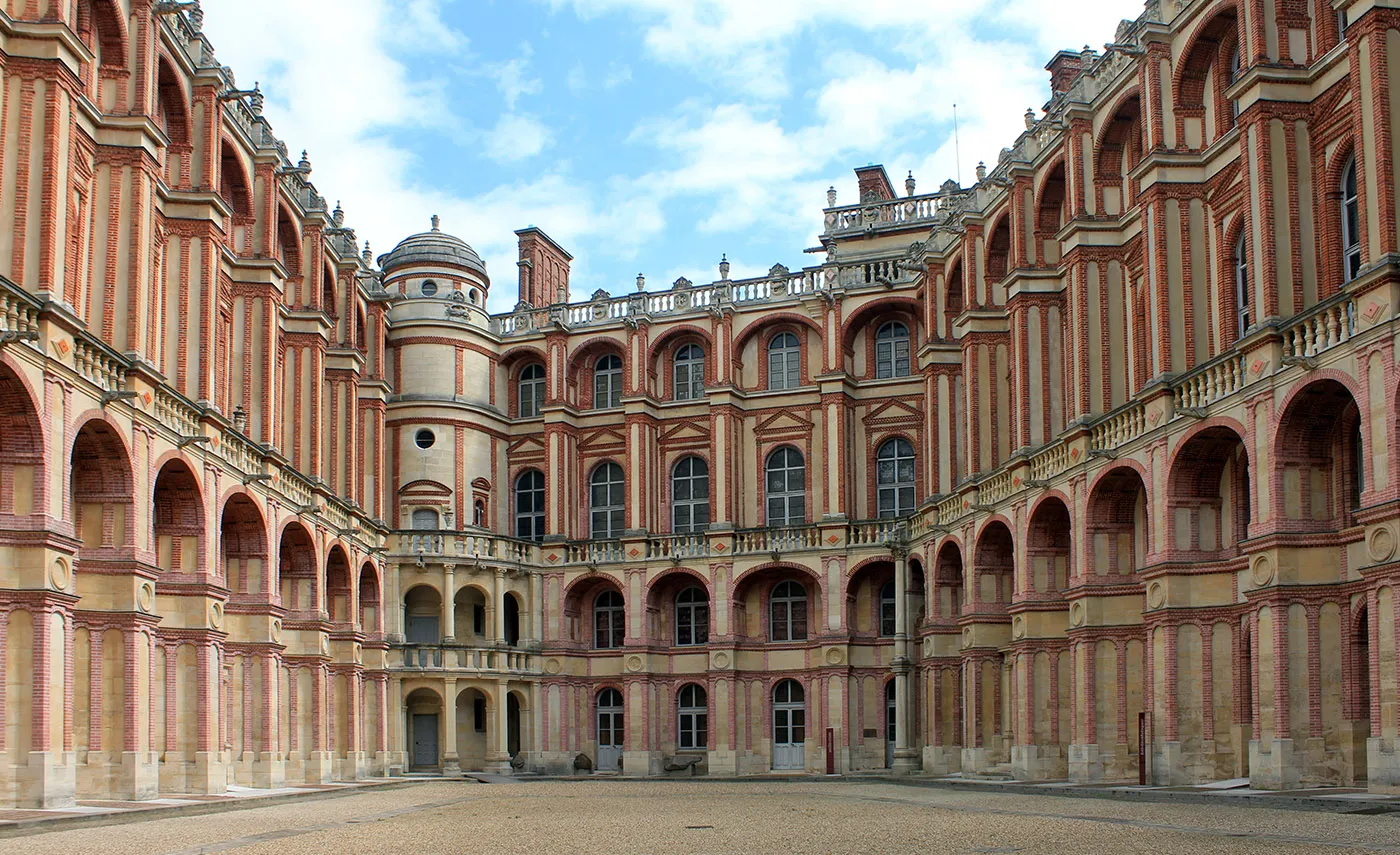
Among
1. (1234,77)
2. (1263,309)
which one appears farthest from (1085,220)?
(1263,309)

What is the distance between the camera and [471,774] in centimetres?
4916

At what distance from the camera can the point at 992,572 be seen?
41.6 meters

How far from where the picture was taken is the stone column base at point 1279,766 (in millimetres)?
25719

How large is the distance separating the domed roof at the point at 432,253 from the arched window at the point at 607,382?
5715mm

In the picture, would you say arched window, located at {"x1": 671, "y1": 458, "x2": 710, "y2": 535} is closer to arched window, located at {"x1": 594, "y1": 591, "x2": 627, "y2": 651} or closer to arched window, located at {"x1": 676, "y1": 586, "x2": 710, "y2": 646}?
arched window, located at {"x1": 676, "y1": 586, "x2": 710, "y2": 646}

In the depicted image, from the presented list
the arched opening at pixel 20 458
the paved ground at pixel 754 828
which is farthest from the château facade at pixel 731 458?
the paved ground at pixel 754 828

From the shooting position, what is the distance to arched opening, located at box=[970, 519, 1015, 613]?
41469mm

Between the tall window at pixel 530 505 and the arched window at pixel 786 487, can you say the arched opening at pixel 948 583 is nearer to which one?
the arched window at pixel 786 487

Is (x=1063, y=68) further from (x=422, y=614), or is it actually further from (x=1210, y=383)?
(x=422, y=614)

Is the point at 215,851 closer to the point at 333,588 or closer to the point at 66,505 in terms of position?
the point at 66,505

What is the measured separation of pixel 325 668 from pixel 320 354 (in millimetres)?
8636

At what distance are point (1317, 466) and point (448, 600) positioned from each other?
31.0 meters

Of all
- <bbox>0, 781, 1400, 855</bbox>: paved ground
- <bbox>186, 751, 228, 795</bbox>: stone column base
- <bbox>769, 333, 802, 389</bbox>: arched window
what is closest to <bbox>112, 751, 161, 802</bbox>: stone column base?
<bbox>0, 781, 1400, 855</bbox>: paved ground

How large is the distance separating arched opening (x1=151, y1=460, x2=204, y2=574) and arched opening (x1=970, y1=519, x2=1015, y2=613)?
19.6m
